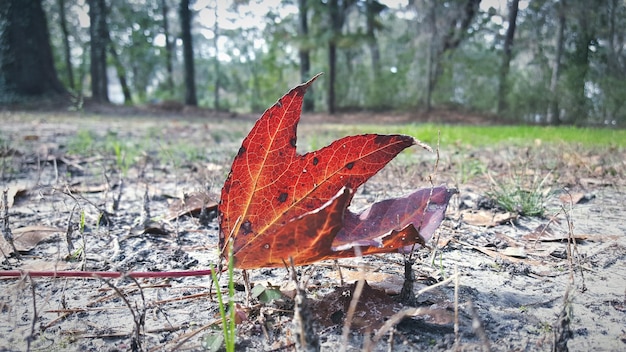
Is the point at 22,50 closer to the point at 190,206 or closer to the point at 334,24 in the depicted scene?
the point at 334,24

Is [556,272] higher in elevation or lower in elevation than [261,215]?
lower

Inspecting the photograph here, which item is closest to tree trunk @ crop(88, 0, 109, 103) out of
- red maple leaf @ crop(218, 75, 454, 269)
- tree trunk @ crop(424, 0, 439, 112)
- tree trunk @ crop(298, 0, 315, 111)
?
tree trunk @ crop(298, 0, 315, 111)

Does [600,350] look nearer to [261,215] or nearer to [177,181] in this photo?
[261,215]

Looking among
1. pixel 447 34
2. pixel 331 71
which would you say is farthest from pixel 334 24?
pixel 447 34

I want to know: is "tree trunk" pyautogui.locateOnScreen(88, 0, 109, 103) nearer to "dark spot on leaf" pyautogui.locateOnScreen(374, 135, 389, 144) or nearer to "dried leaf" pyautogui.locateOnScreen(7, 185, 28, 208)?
"dried leaf" pyautogui.locateOnScreen(7, 185, 28, 208)

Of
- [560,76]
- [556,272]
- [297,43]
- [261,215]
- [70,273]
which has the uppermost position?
[297,43]

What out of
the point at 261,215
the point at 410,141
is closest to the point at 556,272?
the point at 410,141
